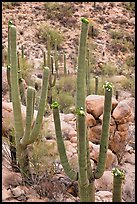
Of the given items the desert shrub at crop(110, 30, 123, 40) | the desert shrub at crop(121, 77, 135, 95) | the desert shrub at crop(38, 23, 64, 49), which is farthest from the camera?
the desert shrub at crop(110, 30, 123, 40)

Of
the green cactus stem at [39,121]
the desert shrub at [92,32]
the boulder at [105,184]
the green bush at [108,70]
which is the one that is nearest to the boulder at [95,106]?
the boulder at [105,184]

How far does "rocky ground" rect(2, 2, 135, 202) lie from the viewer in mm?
5852

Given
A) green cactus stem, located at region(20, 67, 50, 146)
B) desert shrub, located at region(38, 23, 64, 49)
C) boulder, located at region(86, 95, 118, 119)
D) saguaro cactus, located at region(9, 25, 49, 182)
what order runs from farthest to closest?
desert shrub, located at region(38, 23, 64, 49), boulder, located at region(86, 95, 118, 119), green cactus stem, located at region(20, 67, 50, 146), saguaro cactus, located at region(9, 25, 49, 182)

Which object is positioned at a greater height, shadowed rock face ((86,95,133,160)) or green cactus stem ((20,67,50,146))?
green cactus stem ((20,67,50,146))

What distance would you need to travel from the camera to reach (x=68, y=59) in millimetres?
18906

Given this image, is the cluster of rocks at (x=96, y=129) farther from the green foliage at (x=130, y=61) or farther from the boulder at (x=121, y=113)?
the green foliage at (x=130, y=61)

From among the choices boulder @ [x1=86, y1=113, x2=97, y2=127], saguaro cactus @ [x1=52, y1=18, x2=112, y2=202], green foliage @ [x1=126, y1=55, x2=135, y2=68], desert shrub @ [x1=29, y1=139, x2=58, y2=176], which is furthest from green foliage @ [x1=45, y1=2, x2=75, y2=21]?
saguaro cactus @ [x1=52, y1=18, x2=112, y2=202]

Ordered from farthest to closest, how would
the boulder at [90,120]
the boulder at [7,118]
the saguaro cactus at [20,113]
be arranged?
1. the boulder at [90,120]
2. the boulder at [7,118]
3. the saguaro cactus at [20,113]

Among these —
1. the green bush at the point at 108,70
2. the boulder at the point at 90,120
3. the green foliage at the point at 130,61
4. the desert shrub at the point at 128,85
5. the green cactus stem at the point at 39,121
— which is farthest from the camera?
the green foliage at the point at 130,61

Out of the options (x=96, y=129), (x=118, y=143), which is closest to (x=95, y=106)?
(x=96, y=129)

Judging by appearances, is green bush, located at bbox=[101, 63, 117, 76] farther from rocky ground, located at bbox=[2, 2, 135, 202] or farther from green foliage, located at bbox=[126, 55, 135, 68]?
green foliage, located at bbox=[126, 55, 135, 68]

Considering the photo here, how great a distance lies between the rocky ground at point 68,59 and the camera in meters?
5.85

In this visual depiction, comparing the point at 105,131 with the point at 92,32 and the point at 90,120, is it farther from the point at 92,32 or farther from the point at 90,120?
the point at 92,32

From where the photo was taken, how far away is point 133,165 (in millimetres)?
9133
